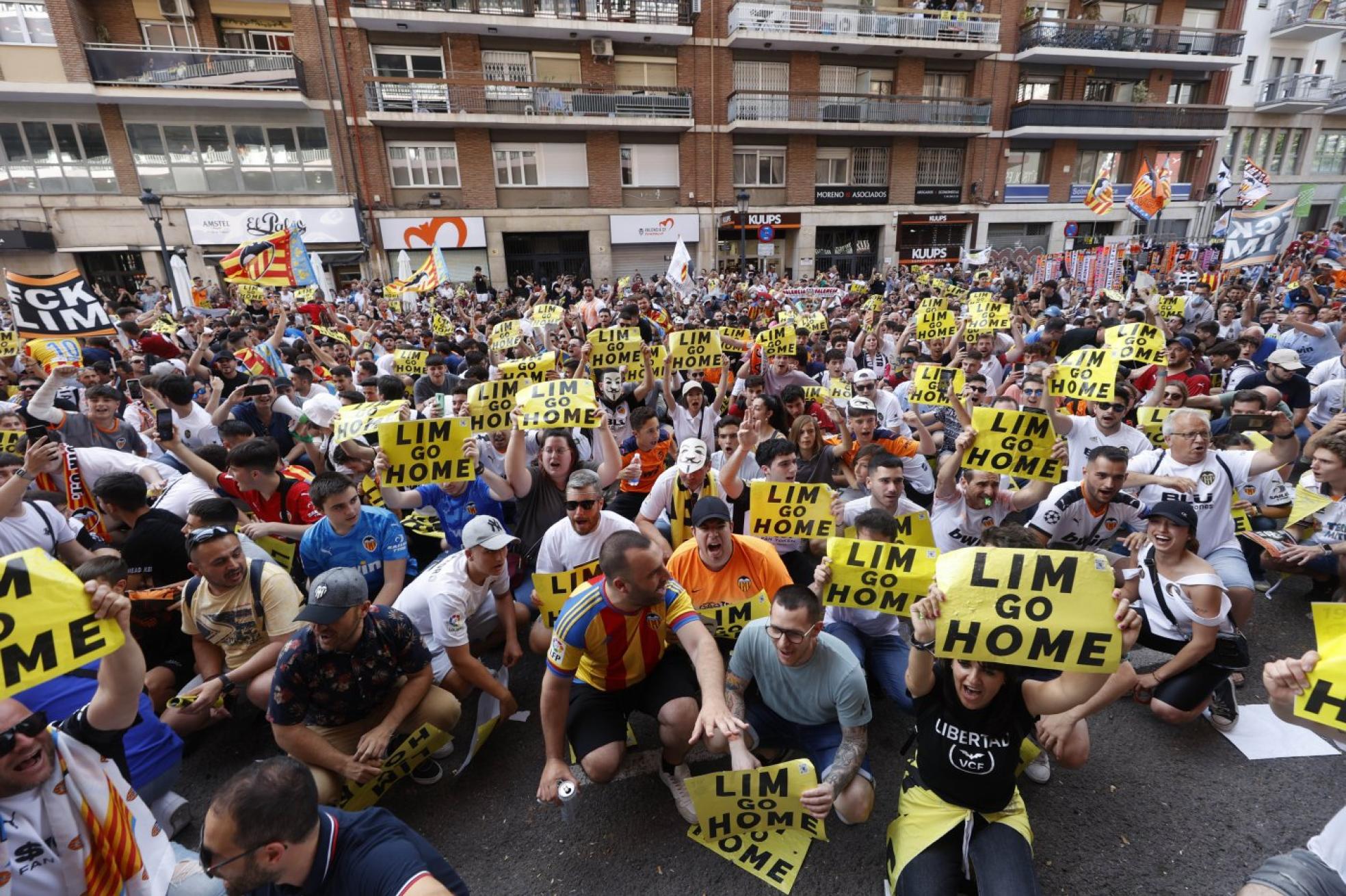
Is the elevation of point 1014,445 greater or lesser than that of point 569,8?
lesser

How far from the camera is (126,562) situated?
418 cm

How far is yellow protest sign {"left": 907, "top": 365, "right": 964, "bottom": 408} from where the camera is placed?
629 cm

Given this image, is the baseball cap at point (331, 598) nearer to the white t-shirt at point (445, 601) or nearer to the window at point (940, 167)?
the white t-shirt at point (445, 601)

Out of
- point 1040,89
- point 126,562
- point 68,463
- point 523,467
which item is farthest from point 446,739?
point 1040,89

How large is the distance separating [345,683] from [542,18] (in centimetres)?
2804

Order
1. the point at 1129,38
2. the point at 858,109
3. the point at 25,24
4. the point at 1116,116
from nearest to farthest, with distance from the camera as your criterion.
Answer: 1. the point at 25,24
2. the point at 858,109
3. the point at 1129,38
4. the point at 1116,116

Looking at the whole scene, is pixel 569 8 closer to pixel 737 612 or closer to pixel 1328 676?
pixel 737 612

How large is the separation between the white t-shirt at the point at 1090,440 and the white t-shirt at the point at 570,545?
400 cm

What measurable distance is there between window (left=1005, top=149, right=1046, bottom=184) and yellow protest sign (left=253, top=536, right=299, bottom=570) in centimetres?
3607

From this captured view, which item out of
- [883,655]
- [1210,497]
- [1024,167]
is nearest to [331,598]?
[883,655]

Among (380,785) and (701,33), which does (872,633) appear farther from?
(701,33)

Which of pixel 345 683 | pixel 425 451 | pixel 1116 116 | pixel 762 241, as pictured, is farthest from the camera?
pixel 1116 116

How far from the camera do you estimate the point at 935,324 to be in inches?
393

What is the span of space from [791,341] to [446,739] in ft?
20.9
